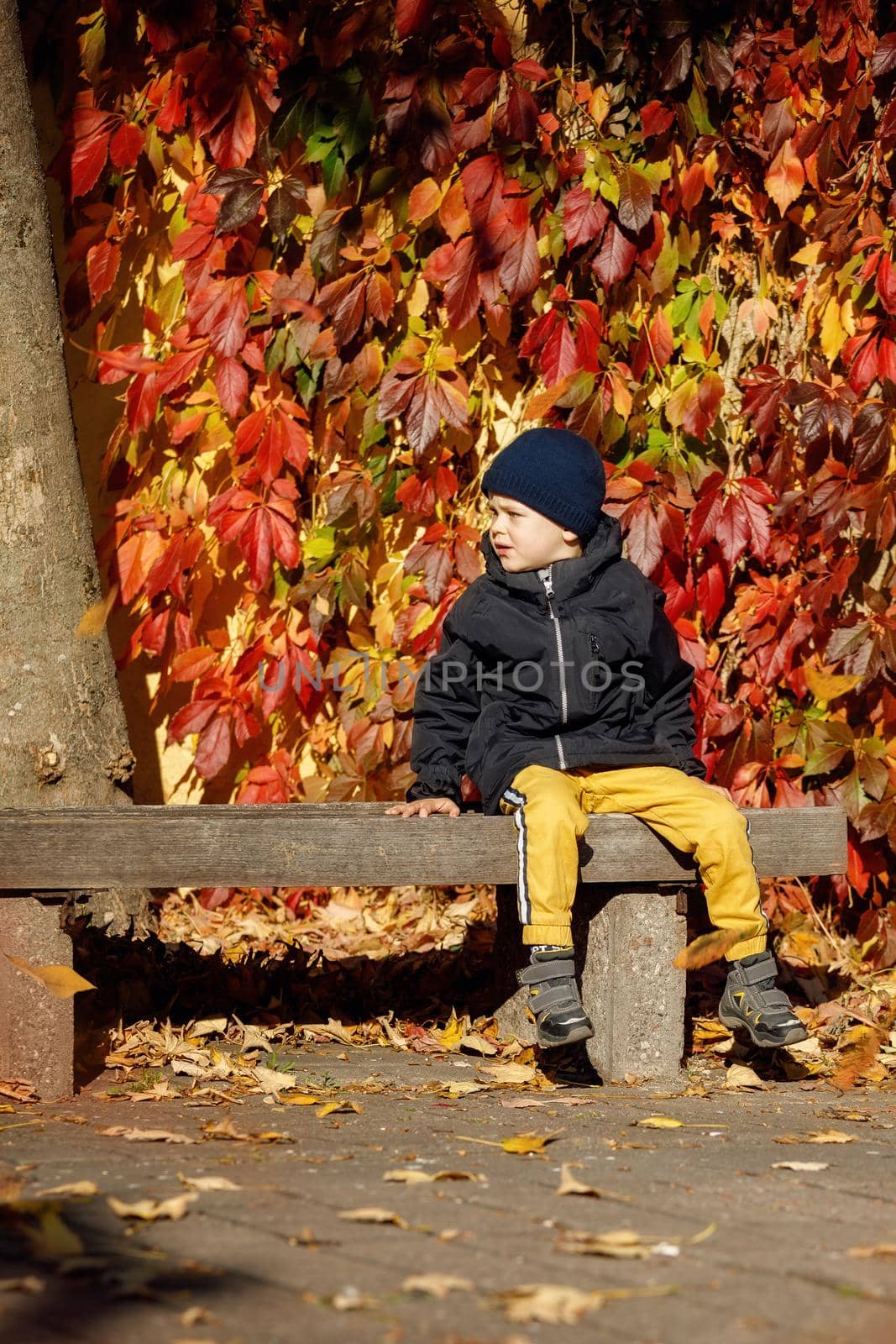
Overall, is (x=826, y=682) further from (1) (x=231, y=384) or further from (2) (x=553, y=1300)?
(2) (x=553, y=1300)

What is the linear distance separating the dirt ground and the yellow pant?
15.1 inches

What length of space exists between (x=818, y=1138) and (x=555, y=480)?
1.55 m

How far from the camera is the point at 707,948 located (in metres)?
3.28

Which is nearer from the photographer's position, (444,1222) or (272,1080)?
(444,1222)

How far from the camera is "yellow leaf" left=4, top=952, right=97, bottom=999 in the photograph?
3034 mm

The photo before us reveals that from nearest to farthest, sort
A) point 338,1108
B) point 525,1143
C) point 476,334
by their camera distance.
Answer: point 525,1143 < point 338,1108 < point 476,334

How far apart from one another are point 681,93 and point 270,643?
2.00 meters

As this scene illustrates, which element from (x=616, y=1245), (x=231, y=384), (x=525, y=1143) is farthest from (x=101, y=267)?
(x=616, y=1245)

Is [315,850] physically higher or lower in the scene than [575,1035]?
higher

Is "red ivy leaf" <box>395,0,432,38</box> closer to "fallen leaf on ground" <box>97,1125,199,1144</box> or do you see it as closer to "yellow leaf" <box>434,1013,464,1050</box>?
"yellow leaf" <box>434,1013,464,1050</box>

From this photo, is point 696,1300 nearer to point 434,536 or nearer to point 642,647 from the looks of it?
point 642,647

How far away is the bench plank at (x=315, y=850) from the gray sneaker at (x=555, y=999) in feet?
0.70

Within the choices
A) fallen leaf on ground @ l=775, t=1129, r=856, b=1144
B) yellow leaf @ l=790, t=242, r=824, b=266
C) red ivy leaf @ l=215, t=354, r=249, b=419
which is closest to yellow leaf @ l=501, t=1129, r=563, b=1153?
fallen leaf on ground @ l=775, t=1129, r=856, b=1144

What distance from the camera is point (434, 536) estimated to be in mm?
4500
